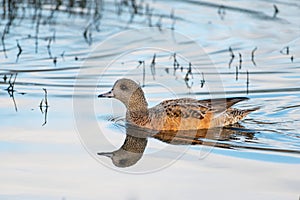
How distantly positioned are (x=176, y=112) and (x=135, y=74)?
242cm

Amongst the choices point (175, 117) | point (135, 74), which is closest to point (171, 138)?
point (175, 117)

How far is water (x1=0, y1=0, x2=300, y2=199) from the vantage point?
8.15 m

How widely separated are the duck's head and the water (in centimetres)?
29

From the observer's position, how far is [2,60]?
12.2m

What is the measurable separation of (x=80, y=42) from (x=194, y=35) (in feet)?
6.19

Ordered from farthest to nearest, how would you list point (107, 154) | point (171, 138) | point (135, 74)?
point (135, 74) < point (171, 138) < point (107, 154)

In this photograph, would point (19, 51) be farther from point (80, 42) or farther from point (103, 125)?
point (103, 125)

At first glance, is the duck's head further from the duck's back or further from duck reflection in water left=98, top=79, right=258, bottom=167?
the duck's back

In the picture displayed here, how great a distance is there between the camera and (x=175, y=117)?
9.25 meters

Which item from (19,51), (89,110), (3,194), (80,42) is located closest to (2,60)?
(19,51)

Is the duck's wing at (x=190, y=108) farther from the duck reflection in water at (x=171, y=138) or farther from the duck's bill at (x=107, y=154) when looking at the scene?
the duck's bill at (x=107, y=154)

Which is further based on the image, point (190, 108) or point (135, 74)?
point (135, 74)

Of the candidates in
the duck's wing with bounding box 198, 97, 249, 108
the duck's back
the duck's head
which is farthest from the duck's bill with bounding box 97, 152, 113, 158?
the duck's wing with bounding box 198, 97, 249, 108

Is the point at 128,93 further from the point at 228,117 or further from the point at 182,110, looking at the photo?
the point at 228,117
